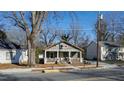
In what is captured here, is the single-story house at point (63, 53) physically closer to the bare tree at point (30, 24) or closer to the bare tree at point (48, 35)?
the bare tree at point (48, 35)

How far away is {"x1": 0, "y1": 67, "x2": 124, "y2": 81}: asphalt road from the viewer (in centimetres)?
1005

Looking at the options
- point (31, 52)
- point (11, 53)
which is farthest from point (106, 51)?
point (11, 53)

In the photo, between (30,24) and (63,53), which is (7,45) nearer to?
(30,24)

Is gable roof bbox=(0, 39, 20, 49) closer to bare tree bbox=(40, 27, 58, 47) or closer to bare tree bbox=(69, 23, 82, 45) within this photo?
bare tree bbox=(40, 27, 58, 47)

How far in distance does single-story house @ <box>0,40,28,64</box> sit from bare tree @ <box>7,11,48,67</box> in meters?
0.11

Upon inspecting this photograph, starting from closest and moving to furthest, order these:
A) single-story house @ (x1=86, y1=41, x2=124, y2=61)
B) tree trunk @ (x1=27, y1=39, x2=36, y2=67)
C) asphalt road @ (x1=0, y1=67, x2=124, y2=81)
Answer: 1. asphalt road @ (x1=0, y1=67, x2=124, y2=81)
2. tree trunk @ (x1=27, y1=39, x2=36, y2=67)
3. single-story house @ (x1=86, y1=41, x2=124, y2=61)

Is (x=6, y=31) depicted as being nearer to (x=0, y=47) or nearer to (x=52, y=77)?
(x=0, y=47)

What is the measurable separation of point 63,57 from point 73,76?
42cm

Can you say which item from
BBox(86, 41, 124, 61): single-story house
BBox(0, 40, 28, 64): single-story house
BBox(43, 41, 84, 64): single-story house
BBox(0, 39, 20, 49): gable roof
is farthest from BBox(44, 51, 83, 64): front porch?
BBox(0, 39, 20, 49): gable roof

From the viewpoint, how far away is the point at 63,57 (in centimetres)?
1042

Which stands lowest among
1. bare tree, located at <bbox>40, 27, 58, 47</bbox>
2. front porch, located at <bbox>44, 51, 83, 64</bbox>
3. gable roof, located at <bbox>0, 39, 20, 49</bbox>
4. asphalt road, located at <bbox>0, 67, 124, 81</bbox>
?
asphalt road, located at <bbox>0, 67, 124, 81</bbox>

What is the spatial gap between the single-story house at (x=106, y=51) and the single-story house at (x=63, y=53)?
0.15 metres
